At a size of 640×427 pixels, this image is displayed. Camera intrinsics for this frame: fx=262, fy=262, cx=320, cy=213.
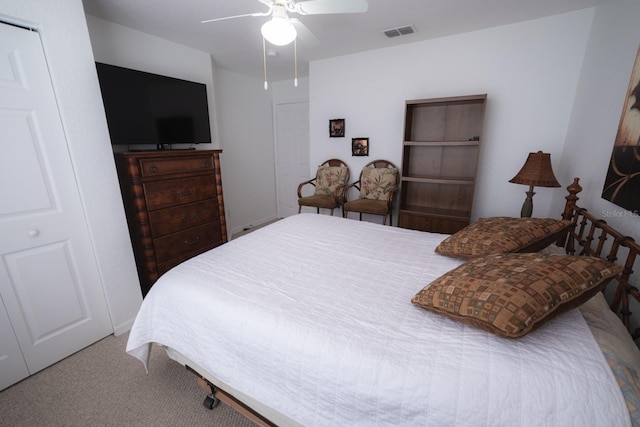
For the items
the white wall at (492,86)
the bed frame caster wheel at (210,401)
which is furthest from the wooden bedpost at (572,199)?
the bed frame caster wheel at (210,401)

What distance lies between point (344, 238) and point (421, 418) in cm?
119

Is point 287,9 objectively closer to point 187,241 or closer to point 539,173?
point 187,241

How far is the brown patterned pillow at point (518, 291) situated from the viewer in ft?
2.63

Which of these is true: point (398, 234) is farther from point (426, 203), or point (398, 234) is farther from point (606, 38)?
point (606, 38)

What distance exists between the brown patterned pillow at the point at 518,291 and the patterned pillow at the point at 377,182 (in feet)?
7.72

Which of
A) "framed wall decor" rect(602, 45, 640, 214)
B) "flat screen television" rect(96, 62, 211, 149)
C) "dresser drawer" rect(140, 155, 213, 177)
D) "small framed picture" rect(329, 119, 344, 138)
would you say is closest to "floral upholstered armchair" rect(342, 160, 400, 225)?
"small framed picture" rect(329, 119, 344, 138)

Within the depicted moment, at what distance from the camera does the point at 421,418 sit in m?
0.77

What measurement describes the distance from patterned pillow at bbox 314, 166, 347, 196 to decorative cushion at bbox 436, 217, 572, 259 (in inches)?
91.8

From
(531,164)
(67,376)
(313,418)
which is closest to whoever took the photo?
(313,418)

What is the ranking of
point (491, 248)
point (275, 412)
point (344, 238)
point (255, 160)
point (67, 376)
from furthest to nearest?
point (255, 160) → point (344, 238) → point (67, 376) → point (491, 248) → point (275, 412)

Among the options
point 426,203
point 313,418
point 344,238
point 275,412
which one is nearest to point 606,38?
point 426,203

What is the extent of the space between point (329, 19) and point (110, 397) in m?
3.21

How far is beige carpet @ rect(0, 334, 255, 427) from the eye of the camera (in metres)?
1.40

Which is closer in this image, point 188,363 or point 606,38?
point 188,363
